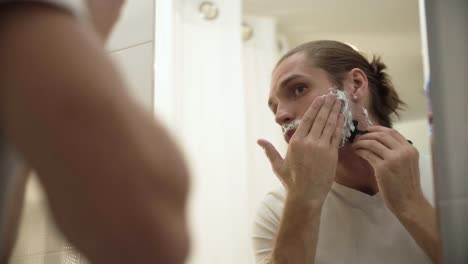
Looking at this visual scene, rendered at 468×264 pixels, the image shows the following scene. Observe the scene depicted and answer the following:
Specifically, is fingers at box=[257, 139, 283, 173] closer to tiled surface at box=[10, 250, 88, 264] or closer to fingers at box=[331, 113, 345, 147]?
fingers at box=[331, 113, 345, 147]

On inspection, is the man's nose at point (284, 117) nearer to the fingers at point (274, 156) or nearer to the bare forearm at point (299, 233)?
the fingers at point (274, 156)

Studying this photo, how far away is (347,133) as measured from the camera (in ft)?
2.66

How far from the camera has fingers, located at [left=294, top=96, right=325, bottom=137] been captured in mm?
790

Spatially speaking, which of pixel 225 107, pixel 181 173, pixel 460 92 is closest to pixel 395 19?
pixel 225 107

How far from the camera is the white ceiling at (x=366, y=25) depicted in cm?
114

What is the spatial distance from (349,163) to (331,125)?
0.42 ft

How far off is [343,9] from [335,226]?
0.77 metres

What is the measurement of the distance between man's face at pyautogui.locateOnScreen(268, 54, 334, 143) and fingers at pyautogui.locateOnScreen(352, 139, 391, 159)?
5.2 inches

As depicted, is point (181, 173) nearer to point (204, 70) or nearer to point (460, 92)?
point (460, 92)

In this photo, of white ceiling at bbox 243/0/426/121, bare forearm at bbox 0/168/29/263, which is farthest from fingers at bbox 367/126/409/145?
bare forearm at bbox 0/168/29/263

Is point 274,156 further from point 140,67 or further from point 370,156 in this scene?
point 140,67

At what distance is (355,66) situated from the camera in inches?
37.6

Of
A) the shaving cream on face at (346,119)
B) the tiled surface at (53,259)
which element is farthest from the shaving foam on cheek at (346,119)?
the tiled surface at (53,259)

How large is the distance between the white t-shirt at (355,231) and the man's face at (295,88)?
0.53 ft
